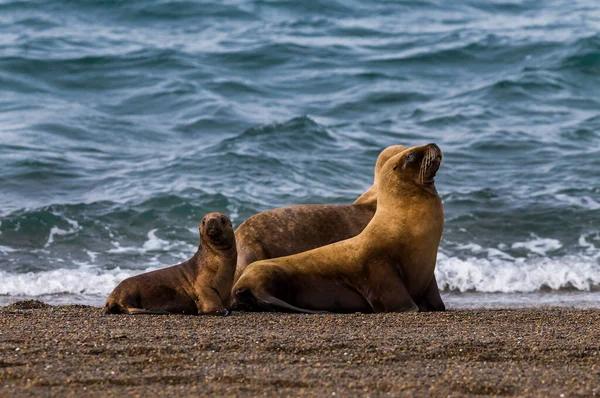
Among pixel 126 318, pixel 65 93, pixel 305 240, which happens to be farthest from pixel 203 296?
pixel 65 93

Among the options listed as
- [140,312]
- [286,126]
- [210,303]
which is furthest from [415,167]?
[286,126]

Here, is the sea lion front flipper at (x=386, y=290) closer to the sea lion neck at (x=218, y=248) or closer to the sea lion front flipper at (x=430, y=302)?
the sea lion front flipper at (x=430, y=302)

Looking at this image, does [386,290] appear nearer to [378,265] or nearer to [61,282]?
[378,265]

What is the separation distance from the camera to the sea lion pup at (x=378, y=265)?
6.80 meters

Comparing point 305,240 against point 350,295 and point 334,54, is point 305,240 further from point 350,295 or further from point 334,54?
point 334,54

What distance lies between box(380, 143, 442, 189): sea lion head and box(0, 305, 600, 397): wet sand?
3.53 ft

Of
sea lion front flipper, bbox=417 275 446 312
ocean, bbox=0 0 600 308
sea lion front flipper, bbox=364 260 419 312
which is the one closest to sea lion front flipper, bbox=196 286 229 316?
sea lion front flipper, bbox=364 260 419 312

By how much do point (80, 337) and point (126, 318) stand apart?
1095 millimetres

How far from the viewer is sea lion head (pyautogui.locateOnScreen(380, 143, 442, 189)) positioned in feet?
22.7

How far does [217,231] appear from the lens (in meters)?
6.86

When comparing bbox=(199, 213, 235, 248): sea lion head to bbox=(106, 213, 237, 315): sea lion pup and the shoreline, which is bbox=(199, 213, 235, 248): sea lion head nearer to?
bbox=(106, 213, 237, 315): sea lion pup

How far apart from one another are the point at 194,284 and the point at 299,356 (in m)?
2.23

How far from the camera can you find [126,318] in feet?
20.6

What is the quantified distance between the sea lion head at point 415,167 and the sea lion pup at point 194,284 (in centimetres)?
120
